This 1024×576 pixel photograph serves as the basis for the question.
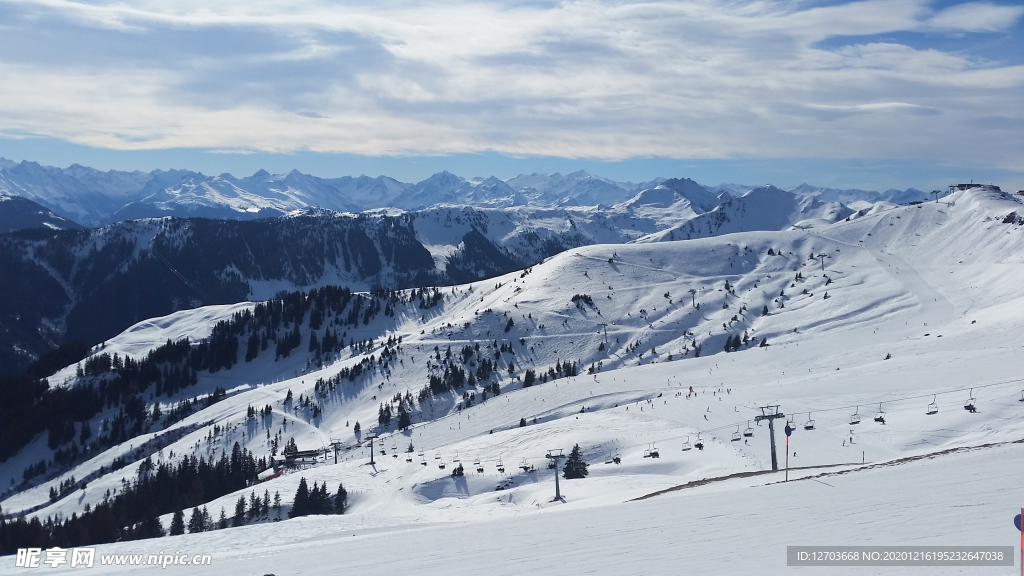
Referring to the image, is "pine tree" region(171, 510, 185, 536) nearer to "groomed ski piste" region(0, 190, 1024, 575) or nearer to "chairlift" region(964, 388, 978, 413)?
"groomed ski piste" region(0, 190, 1024, 575)

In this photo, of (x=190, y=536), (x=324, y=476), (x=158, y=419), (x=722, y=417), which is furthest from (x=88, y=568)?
(x=158, y=419)

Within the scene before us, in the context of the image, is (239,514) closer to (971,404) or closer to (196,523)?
(196,523)

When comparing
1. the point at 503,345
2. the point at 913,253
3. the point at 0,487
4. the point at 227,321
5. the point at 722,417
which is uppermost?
the point at 913,253

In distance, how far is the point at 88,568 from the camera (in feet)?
94.0

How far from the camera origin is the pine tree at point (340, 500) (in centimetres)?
6138

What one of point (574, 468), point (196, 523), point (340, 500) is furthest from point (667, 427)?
point (196, 523)

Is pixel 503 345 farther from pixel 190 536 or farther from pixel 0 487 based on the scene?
pixel 190 536

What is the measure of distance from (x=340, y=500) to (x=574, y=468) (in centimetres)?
2200

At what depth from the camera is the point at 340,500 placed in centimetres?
6225

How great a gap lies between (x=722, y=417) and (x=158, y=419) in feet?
412

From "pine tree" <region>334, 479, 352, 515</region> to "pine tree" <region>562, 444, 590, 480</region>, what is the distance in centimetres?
2055

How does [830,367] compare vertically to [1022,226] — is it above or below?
below

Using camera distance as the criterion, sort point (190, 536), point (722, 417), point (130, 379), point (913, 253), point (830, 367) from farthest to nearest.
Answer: point (913, 253) → point (130, 379) → point (830, 367) → point (722, 417) → point (190, 536)

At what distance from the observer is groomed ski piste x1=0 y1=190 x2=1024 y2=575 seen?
27562mm
